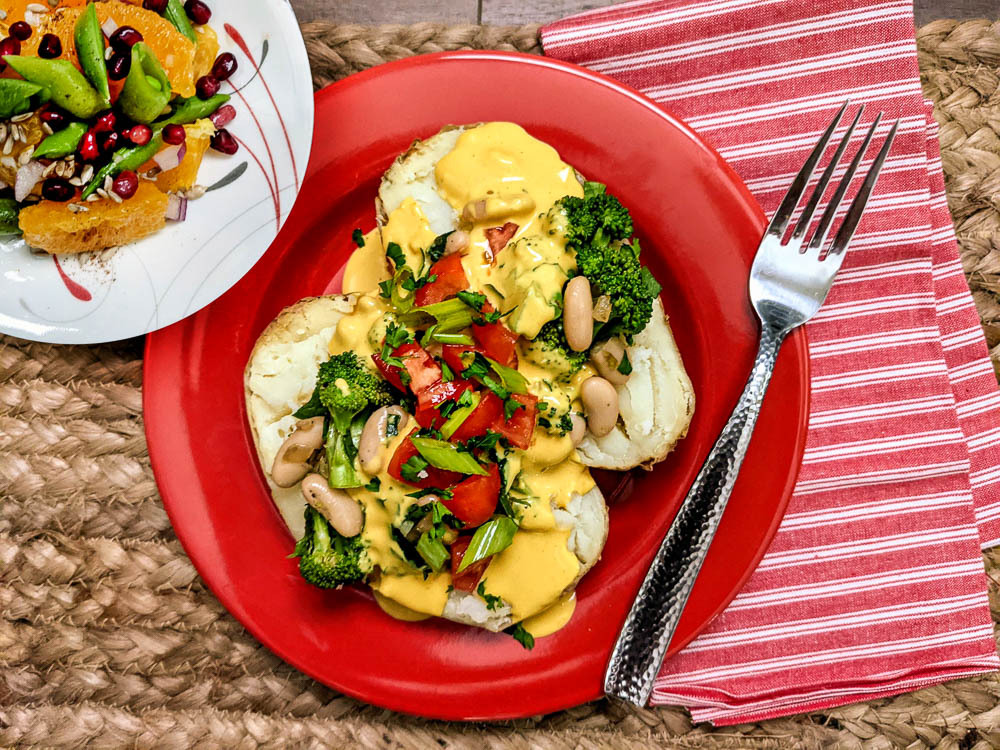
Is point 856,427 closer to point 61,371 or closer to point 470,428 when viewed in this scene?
point 470,428

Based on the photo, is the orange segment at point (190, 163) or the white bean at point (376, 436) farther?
the orange segment at point (190, 163)

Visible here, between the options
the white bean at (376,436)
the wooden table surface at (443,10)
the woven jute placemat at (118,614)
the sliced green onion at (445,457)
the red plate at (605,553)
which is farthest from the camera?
the wooden table surface at (443,10)

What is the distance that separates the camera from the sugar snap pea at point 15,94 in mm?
2641

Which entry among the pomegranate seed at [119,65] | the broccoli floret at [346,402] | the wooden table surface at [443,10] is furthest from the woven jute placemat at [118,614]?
the broccoli floret at [346,402]

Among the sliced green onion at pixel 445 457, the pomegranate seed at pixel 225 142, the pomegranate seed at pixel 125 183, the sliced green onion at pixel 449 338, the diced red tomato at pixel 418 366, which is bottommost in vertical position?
the sliced green onion at pixel 445 457

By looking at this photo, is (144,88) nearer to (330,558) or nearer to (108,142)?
(108,142)

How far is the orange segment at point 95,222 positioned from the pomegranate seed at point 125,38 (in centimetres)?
51

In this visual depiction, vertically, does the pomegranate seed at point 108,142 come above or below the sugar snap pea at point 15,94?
below

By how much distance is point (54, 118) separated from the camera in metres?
2.75

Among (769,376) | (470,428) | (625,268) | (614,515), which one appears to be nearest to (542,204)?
(625,268)

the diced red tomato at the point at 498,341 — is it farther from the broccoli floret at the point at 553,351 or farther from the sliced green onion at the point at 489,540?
the sliced green onion at the point at 489,540

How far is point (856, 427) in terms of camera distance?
10.7 feet

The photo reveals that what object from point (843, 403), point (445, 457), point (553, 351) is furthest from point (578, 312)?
point (843, 403)

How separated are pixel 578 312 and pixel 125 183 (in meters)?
1.85
